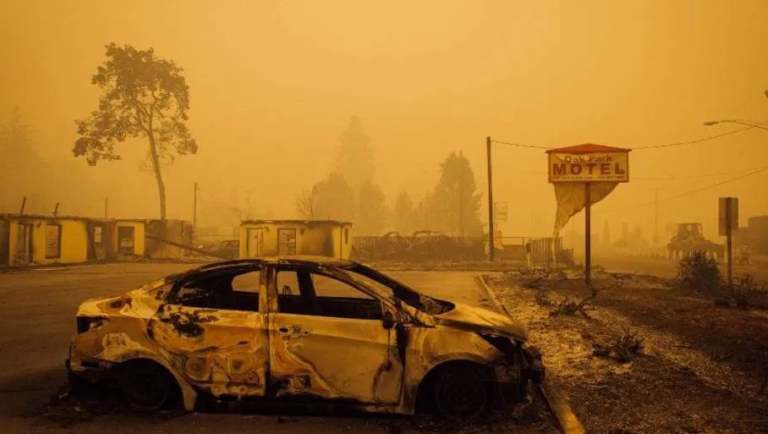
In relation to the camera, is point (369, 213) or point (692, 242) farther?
point (369, 213)

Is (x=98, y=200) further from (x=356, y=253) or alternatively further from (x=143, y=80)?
(x=356, y=253)

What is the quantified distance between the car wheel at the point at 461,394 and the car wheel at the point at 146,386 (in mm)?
2602

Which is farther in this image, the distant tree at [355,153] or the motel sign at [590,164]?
the distant tree at [355,153]

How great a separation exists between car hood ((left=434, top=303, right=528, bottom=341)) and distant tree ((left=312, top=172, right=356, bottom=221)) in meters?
67.1

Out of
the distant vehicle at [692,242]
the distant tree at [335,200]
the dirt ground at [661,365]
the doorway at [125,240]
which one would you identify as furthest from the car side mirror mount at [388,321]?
the distant tree at [335,200]

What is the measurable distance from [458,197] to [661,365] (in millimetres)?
64056

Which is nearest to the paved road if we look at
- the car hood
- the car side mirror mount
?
the car side mirror mount

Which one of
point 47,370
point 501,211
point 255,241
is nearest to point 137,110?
point 255,241

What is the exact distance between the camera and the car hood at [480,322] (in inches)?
203

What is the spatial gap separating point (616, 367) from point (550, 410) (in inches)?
82.0

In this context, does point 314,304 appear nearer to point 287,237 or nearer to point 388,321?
point 388,321

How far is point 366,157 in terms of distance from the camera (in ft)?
302

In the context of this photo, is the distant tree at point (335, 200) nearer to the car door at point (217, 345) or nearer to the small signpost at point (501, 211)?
the small signpost at point (501, 211)

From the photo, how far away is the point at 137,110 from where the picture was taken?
47844 millimetres
